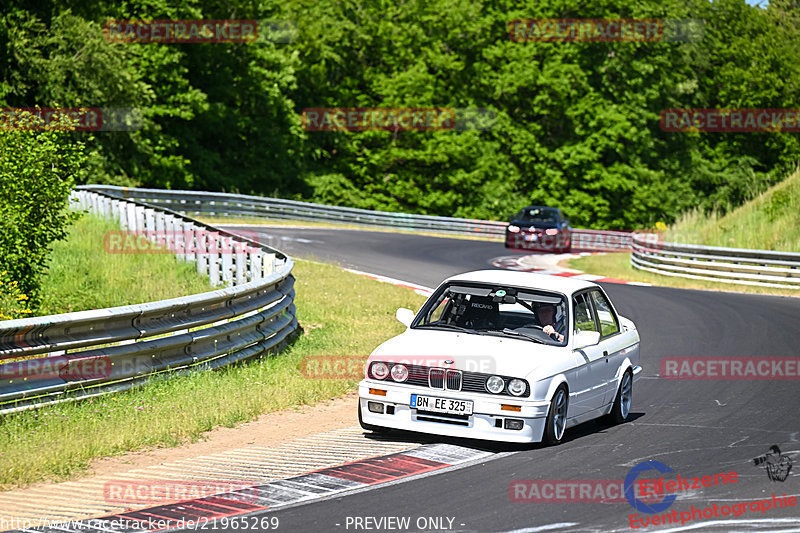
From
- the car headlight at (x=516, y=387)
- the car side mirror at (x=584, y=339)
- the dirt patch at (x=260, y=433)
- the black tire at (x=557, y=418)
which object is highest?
the car side mirror at (x=584, y=339)

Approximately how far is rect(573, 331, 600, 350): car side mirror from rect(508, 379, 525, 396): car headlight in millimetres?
1000

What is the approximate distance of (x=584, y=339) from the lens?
9.48 meters

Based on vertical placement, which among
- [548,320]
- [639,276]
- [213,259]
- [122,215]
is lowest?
[639,276]

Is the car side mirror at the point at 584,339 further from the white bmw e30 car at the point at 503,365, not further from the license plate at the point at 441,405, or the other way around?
the license plate at the point at 441,405

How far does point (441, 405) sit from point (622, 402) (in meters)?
2.46

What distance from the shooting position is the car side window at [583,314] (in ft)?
32.4

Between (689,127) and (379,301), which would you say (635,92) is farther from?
(379,301)

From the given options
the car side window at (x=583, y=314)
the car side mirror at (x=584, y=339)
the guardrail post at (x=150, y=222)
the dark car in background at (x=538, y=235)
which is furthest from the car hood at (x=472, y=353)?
the dark car in background at (x=538, y=235)

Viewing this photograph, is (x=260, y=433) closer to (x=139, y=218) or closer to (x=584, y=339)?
(x=584, y=339)

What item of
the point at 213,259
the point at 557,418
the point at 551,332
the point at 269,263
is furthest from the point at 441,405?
the point at 213,259

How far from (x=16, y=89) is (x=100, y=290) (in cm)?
2578

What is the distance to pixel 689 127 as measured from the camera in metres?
71.7

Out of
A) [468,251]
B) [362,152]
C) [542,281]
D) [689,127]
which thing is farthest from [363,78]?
[542,281]

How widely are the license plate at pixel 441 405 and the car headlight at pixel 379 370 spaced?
0.35 m
